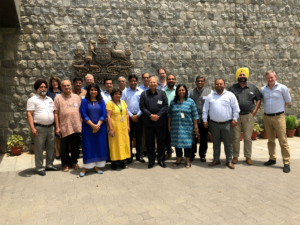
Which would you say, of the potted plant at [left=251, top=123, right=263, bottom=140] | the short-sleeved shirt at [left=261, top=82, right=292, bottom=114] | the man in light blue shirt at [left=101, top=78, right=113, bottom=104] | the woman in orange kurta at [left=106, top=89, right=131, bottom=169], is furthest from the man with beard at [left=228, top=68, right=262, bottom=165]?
the potted plant at [left=251, top=123, right=263, bottom=140]

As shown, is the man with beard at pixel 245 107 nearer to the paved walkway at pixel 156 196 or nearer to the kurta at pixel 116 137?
the paved walkway at pixel 156 196

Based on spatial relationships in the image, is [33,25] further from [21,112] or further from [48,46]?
[21,112]

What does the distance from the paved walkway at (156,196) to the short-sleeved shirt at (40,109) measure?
98cm

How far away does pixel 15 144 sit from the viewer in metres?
6.33

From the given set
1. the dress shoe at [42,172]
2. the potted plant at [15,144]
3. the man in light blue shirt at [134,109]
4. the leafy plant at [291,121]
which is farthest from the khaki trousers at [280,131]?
the potted plant at [15,144]

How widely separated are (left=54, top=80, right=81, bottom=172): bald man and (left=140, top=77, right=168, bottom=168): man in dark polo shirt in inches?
48.9

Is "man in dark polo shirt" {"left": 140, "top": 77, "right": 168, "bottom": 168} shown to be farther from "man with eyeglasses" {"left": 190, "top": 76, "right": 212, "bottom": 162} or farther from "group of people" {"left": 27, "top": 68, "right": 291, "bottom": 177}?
"man with eyeglasses" {"left": 190, "top": 76, "right": 212, "bottom": 162}

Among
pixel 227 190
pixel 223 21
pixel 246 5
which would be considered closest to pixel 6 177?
pixel 227 190

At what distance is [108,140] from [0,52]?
13.2 ft

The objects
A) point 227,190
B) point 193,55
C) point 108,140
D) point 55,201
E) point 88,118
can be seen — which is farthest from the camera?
point 193,55

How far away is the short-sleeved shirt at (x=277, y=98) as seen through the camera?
188 inches

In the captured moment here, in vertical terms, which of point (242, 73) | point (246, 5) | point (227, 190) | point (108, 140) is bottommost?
point (227, 190)

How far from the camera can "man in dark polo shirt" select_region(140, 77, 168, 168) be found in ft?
15.7

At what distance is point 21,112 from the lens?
6.64 m
